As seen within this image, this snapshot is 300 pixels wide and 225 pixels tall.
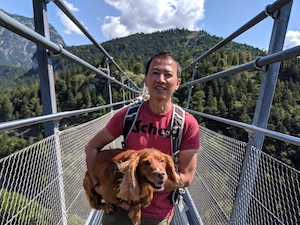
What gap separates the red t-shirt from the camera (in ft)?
5.18

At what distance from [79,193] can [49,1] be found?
1.32 m

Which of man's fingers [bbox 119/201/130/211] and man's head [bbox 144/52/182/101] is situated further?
man's head [bbox 144/52/182/101]

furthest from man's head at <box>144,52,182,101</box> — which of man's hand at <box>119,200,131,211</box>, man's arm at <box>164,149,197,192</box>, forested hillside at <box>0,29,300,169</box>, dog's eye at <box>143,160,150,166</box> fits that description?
forested hillside at <box>0,29,300,169</box>

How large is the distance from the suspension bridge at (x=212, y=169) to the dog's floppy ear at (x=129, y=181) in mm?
351

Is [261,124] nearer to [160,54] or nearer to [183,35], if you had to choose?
[160,54]

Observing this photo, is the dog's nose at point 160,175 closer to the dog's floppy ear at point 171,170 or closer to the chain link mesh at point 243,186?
the dog's floppy ear at point 171,170

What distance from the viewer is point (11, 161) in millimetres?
1050

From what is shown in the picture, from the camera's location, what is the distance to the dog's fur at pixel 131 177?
4.27 feet

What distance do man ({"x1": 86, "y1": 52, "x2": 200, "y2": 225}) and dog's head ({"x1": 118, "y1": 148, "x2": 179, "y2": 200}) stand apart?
0.22 m

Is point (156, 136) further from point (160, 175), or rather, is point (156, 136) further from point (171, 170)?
point (160, 175)

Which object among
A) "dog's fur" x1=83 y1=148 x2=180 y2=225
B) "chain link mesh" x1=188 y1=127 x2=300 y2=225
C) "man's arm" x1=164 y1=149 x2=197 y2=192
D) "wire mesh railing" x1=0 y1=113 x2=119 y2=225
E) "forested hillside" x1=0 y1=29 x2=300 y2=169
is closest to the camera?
"wire mesh railing" x1=0 y1=113 x2=119 y2=225

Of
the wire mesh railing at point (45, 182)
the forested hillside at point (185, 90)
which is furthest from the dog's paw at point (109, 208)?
the forested hillside at point (185, 90)

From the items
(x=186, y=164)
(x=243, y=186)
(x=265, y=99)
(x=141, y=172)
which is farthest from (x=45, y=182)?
(x=265, y=99)

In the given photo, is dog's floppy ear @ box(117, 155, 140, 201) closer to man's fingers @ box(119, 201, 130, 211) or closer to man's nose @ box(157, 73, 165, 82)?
man's fingers @ box(119, 201, 130, 211)
